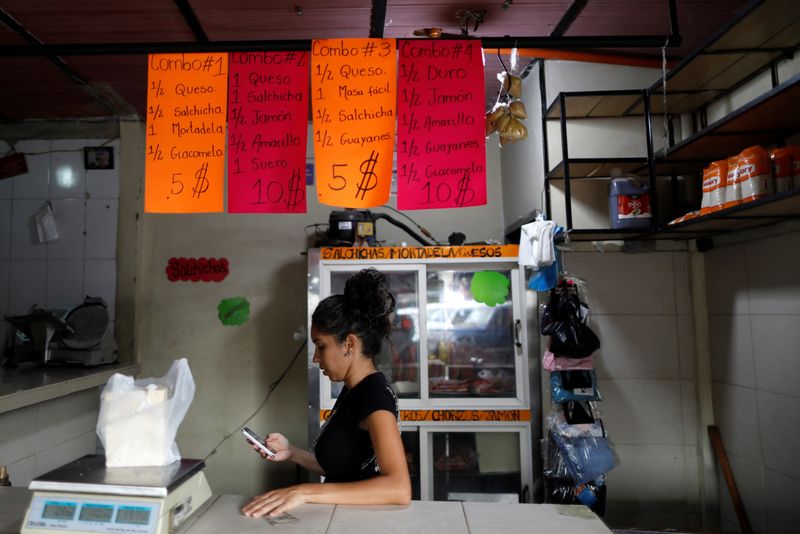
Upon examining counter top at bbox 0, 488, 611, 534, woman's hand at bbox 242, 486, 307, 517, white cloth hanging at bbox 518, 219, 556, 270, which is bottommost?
counter top at bbox 0, 488, 611, 534

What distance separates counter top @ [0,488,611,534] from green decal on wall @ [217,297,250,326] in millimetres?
2431

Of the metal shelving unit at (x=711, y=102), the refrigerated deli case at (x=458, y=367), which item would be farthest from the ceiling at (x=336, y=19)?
the refrigerated deli case at (x=458, y=367)

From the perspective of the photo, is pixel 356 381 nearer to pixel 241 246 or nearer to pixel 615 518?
pixel 615 518

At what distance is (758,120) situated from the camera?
1.90 meters

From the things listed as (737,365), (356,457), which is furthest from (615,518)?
(356,457)

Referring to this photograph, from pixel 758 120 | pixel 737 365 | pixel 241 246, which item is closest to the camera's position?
pixel 758 120

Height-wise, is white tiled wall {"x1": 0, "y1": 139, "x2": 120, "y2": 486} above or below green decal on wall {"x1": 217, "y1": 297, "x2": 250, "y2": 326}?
above

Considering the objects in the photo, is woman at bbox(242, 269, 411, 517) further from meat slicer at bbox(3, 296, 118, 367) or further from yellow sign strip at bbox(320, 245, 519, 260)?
meat slicer at bbox(3, 296, 118, 367)

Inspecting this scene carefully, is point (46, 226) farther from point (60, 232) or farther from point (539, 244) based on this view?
point (539, 244)

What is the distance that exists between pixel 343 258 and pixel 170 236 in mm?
1725

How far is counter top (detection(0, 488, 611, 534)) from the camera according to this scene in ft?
4.02

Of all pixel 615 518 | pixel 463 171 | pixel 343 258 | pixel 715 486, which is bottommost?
pixel 615 518

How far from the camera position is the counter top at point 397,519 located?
123 cm

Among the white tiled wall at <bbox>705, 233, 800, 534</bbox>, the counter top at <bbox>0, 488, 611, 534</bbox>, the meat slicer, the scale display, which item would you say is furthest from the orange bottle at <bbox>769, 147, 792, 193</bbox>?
the meat slicer
